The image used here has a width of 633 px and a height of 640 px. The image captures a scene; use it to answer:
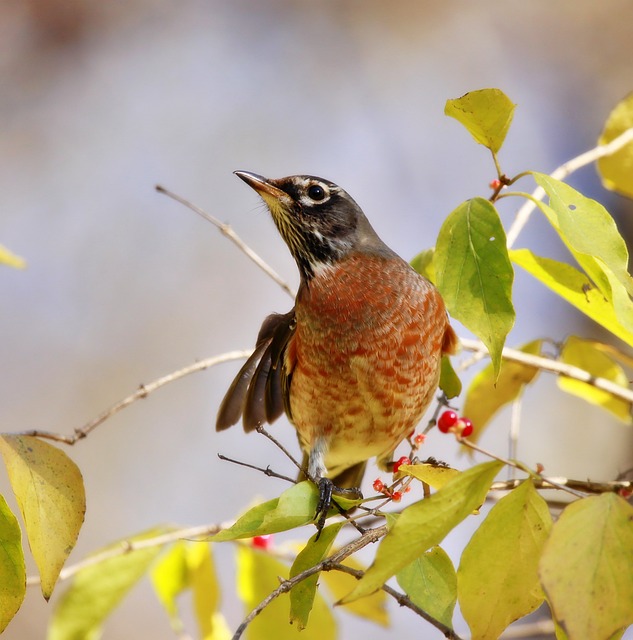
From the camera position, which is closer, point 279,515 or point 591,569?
point 591,569

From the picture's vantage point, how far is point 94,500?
27.4 feet

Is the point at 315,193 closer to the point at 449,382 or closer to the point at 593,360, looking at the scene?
the point at 449,382

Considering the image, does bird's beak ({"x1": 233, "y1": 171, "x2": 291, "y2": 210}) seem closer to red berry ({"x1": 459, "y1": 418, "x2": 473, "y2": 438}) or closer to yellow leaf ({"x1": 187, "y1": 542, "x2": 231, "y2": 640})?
red berry ({"x1": 459, "y1": 418, "x2": 473, "y2": 438})

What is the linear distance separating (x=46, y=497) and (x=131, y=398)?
0.63 m

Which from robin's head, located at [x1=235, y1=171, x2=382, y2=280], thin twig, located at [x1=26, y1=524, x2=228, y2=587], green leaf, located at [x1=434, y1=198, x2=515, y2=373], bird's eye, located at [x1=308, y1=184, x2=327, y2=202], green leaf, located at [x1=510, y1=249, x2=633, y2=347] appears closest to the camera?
green leaf, located at [x1=434, y1=198, x2=515, y2=373]

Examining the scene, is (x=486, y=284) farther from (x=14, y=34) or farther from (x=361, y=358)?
(x=14, y=34)

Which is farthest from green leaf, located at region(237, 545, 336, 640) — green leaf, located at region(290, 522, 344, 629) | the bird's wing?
Result: green leaf, located at region(290, 522, 344, 629)

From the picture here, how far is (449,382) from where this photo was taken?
295 centimetres

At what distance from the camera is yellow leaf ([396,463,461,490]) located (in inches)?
72.6

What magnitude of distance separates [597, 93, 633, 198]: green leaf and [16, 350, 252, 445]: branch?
54.4 inches

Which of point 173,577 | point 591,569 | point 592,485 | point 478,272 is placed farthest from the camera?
point 173,577

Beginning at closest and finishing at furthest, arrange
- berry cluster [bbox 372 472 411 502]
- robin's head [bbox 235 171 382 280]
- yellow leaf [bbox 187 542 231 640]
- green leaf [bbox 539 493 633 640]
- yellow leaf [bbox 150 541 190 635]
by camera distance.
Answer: green leaf [bbox 539 493 633 640] < berry cluster [bbox 372 472 411 502] < yellow leaf [bbox 187 542 231 640] < yellow leaf [bbox 150 541 190 635] < robin's head [bbox 235 171 382 280]

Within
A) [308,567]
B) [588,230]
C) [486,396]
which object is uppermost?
[588,230]

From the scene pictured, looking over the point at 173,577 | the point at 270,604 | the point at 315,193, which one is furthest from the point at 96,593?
the point at 315,193
